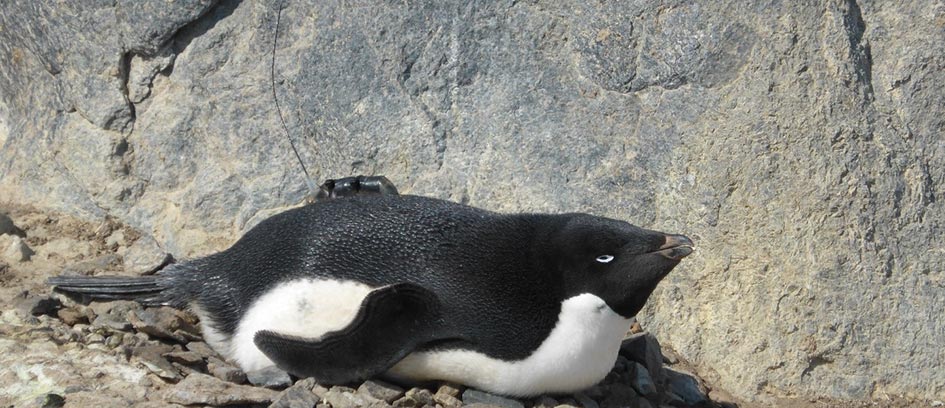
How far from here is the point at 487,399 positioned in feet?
A: 11.6

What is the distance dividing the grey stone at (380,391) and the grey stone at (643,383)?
0.81m

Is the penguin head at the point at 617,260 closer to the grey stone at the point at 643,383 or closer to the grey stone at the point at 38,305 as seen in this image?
the grey stone at the point at 643,383

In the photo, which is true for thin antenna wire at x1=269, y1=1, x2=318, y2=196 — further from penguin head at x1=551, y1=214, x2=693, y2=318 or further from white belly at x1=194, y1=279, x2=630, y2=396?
penguin head at x1=551, y1=214, x2=693, y2=318

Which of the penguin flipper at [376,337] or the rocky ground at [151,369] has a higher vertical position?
the penguin flipper at [376,337]

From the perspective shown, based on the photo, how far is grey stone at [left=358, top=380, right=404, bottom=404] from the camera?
3488 mm

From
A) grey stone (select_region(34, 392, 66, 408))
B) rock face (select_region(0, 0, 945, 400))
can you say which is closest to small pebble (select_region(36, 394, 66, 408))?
grey stone (select_region(34, 392, 66, 408))

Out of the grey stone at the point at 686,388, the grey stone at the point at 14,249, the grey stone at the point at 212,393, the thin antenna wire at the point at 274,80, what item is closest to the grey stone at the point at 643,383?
the grey stone at the point at 686,388

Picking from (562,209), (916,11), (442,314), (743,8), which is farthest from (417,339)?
(916,11)

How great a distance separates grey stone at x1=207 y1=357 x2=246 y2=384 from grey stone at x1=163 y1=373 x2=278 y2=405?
6 centimetres

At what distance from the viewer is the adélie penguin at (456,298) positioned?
3484 millimetres

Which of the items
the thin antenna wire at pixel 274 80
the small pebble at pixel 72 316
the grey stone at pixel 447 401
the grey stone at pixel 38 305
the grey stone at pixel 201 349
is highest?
the thin antenna wire at pixel 274 80

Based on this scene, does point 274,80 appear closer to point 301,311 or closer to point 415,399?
point 301,311

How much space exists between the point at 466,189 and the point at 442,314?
40.9 inches

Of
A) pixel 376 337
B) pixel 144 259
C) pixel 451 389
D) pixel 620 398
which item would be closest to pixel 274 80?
pixel 144 259
